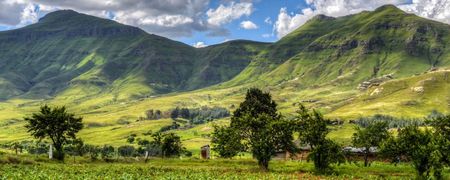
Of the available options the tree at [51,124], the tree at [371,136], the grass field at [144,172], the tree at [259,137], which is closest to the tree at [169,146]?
the grass field at [144,172]

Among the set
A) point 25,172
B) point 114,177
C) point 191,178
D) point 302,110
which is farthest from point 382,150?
point 25,172

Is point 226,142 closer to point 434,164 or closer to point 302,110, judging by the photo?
point 302,110

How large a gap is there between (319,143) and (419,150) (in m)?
17.6

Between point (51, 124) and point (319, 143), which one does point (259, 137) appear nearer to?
point (319, 143)

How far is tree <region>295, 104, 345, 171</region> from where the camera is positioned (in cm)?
7906

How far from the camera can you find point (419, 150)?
66812 mm

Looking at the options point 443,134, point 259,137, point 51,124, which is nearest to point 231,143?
point 259,137

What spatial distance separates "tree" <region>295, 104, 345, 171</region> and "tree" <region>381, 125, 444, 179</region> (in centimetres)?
799

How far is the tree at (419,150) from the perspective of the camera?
65312 millimetres

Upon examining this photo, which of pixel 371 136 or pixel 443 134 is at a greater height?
pixel 443 134

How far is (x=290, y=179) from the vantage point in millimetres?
65438

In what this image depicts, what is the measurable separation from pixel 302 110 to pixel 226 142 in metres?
17.9

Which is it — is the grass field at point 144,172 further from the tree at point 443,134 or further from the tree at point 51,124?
the tree at point 51,124

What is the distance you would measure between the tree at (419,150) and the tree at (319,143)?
7.99 metres
